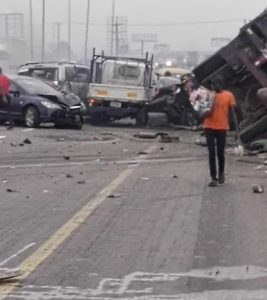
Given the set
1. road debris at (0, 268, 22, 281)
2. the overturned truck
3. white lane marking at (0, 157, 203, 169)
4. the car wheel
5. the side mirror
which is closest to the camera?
road debris at (0, 268, 22, 281)

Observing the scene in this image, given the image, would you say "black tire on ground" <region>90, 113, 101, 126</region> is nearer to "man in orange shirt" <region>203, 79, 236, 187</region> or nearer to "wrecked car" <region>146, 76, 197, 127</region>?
"wrecked car" <region>146, 76, 197, 127</region>

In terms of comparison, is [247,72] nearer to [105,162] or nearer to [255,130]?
[255,130]

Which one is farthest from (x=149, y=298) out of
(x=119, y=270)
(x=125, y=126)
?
(x=125, y=126)

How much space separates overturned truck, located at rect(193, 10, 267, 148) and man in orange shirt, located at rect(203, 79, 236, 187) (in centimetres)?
486

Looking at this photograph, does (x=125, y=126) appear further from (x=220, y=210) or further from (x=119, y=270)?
(x=119, y=270)

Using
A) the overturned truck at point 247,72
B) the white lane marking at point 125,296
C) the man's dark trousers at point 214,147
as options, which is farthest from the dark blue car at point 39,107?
the white lane marking at point 125,296

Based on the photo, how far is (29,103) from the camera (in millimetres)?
25969

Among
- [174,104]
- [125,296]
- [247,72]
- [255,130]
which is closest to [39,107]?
[174,104]

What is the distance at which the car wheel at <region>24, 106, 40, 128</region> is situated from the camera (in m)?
25.9

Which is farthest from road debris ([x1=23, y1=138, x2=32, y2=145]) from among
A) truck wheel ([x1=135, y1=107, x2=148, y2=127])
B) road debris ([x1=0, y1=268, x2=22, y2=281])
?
road debris ([x1=0, y1=268, x2=22, y2=281])

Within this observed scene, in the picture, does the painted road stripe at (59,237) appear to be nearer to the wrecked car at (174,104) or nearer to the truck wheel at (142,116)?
the wrecked car at (174,104)

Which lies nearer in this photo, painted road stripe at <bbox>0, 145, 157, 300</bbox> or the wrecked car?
painted road stripe at <bbox>0, 145, 157, 300</bbox>

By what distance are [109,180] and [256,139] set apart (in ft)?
20.6

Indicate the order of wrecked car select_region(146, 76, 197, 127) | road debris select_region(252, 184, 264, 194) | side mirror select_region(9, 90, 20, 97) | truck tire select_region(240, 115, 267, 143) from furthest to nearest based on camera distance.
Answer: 1. wrecked car select_region(146, 76, 197, 127)
2. side mirror select_region(9, 90, 20, 97)
3. truck tire select_region(240, 115, 267, 143)
4. road debris select_region(252, 184, 264, 194)
